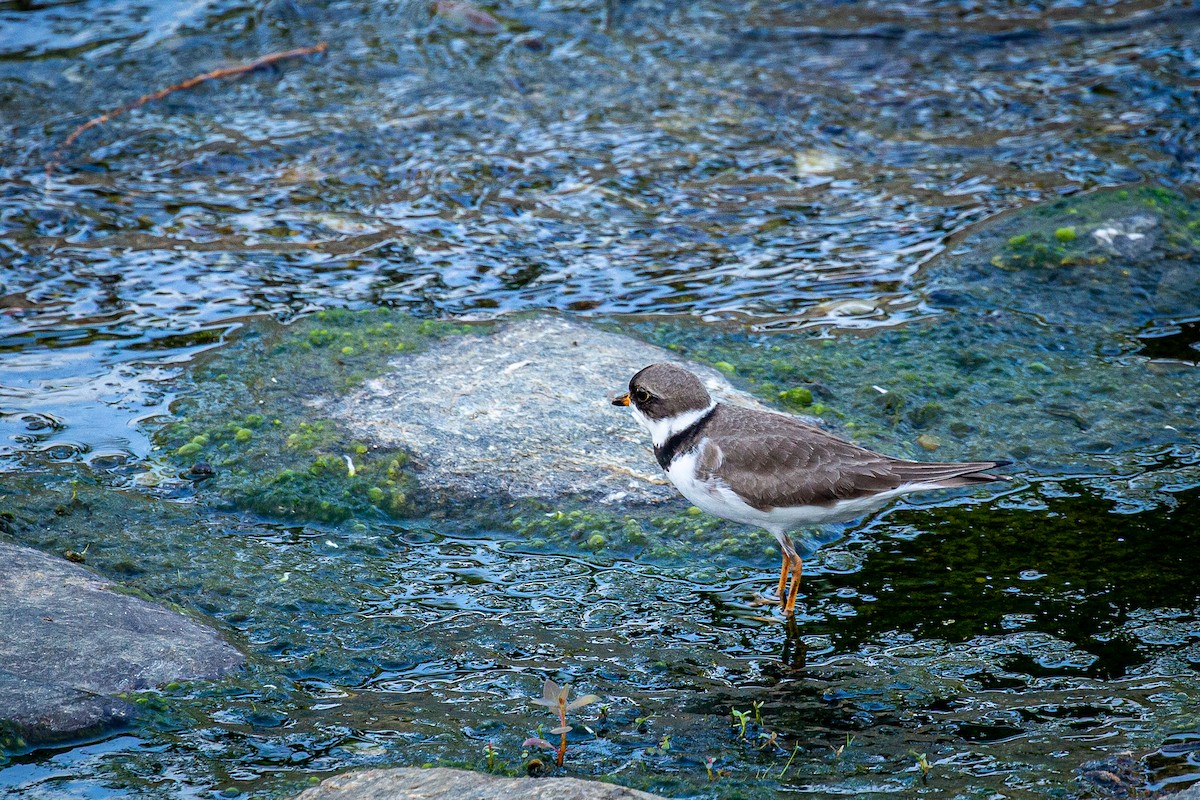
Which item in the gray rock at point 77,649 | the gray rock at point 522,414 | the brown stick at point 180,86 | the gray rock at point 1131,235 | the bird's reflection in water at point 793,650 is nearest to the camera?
the gray rock at point 77,649

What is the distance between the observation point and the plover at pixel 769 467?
522 centimetres

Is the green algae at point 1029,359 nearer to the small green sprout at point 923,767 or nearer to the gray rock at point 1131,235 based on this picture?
the gray rock at point 1131,235

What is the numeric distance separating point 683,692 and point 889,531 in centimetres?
168

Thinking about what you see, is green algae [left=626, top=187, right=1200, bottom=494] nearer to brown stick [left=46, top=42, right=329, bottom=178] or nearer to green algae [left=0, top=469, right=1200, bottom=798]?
green algae [left=0, top=469, right=1200, bottom=798]

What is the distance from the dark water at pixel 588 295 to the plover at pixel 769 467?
41cm

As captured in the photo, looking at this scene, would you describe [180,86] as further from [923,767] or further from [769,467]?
[923,767]

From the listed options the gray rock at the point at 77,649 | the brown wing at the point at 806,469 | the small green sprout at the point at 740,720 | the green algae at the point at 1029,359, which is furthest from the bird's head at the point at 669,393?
the gray rock at the point at 77,649

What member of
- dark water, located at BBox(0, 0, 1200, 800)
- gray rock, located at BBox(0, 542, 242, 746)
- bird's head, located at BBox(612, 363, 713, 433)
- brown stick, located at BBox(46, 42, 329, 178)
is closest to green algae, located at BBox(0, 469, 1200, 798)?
dark water, located at BBox(0, 0, 1200, 800)

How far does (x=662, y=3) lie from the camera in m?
12.2

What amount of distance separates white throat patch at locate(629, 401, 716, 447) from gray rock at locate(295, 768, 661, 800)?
2.18m

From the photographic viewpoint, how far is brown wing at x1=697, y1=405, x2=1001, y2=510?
521 centimetres

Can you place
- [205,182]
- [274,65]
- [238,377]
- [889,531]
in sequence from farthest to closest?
[274,65]
[205,182]
[238,377]
[889,531]

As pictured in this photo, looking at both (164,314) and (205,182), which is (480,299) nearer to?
(164,314)

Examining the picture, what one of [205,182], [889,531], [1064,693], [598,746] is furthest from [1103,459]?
[205,182]
